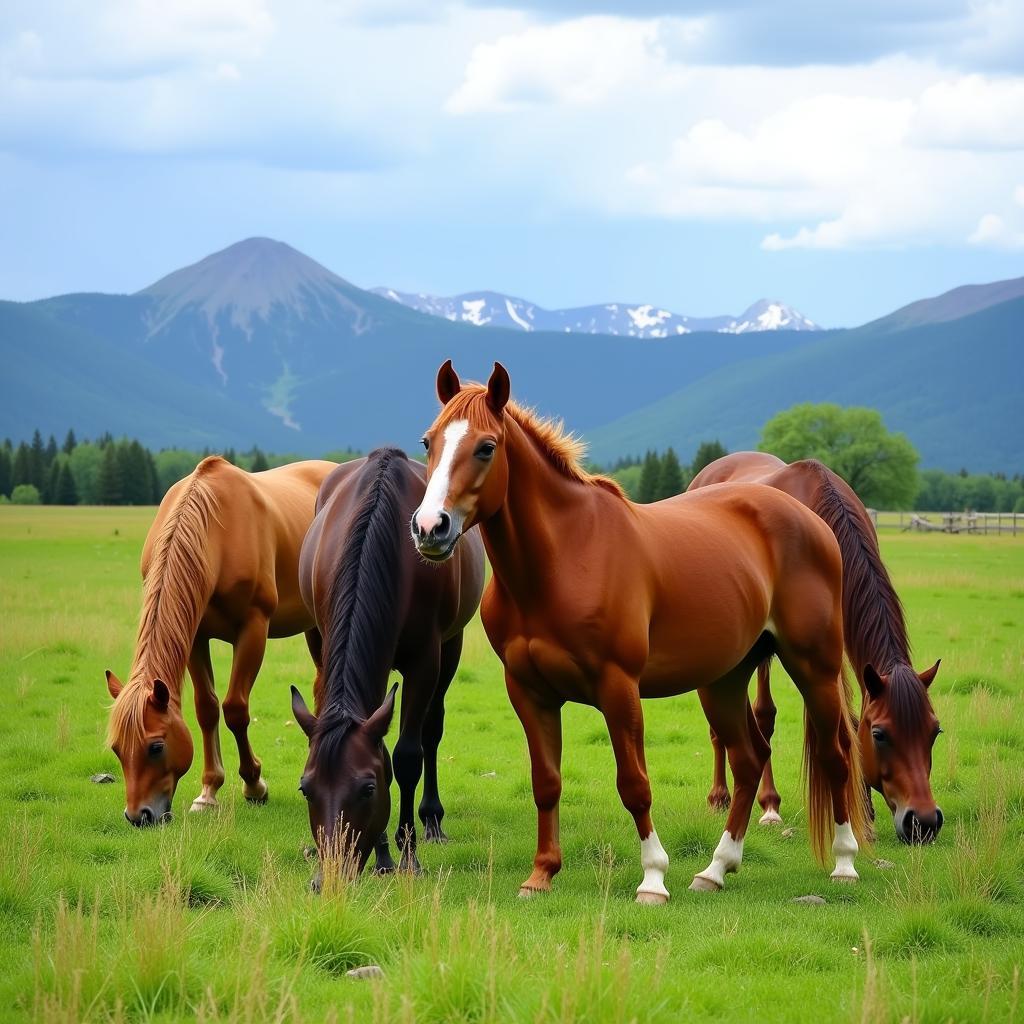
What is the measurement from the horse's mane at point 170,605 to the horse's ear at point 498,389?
297 cm

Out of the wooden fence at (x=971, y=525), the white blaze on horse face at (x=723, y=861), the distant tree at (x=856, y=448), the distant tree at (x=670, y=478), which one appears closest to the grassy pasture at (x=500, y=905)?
the white blaze on horse face at (x=723, y=861)

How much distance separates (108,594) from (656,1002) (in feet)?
70.7

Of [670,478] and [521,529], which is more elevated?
A: [521,529]

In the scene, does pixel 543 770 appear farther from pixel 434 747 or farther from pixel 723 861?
pixel 434 747

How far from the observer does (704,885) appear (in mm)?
6969

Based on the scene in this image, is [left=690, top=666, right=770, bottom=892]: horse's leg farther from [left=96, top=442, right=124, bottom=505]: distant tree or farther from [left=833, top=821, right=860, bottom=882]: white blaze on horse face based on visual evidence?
[left=96, top=442, right=124, bottom=505]: distant tree

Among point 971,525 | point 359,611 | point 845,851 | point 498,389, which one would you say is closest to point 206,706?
point 359,611

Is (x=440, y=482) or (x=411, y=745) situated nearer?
(x=440, y=482)

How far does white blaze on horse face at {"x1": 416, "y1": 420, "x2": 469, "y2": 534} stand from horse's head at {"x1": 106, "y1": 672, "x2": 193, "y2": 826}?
2618mm

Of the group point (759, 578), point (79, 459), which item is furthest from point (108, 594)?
point (79, 459)

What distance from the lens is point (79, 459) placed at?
139375 millimetres

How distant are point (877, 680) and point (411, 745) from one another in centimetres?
293

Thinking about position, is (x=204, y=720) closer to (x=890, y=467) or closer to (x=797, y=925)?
(x=797, y=925)

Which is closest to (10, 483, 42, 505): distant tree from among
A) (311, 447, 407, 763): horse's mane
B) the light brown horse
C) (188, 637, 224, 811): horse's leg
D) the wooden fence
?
the wooden fence
